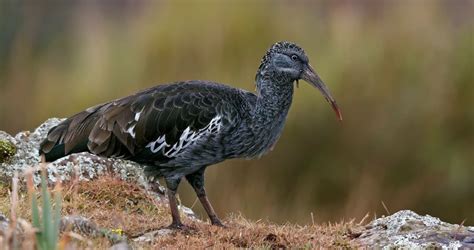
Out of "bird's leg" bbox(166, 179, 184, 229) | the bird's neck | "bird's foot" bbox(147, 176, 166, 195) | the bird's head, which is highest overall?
the bird's head

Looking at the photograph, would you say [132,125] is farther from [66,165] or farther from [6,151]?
[6,151]

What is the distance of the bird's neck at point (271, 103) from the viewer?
788 centimetres

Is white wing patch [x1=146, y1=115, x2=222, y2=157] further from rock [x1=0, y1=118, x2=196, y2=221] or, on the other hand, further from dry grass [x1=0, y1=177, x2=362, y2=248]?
rock [x1=0, y1=118, x2=196, y2=221]

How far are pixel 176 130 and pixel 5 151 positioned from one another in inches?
78.7

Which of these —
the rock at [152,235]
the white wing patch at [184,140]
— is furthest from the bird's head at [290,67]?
the rock at [152,235]

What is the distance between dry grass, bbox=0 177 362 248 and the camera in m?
6.98

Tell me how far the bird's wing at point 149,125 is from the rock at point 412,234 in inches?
56.5

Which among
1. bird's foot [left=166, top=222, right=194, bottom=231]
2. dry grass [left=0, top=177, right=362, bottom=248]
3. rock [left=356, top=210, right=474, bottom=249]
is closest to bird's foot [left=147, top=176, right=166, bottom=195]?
dry grass [left=0, top=177, right=362, bottom=248]

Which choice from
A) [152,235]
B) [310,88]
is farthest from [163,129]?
[310,88]

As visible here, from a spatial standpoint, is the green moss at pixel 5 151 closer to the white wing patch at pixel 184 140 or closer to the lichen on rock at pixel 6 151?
the lichen on rock at pixel 6 151

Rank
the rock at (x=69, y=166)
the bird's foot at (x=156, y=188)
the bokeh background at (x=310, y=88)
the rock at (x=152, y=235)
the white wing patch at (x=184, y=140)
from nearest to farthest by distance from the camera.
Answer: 1. the rock at (x=152, y=235)
2. the white wing patch at (x=184, y=140)
3. the rock at (x=69, y=166)
4. the bird's foot at (x=156, y=188)
5. the bokeh background at (x=310, y=88)

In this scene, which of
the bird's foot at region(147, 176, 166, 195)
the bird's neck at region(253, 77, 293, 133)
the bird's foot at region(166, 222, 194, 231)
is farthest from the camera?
the bird's foot at region(147, 176, 166, 195)

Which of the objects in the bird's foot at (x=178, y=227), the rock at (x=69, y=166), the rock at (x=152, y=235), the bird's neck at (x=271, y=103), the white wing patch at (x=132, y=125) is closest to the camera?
the rock at (x=152, y=235)

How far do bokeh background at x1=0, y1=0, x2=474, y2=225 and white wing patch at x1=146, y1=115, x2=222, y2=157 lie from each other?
330cm
